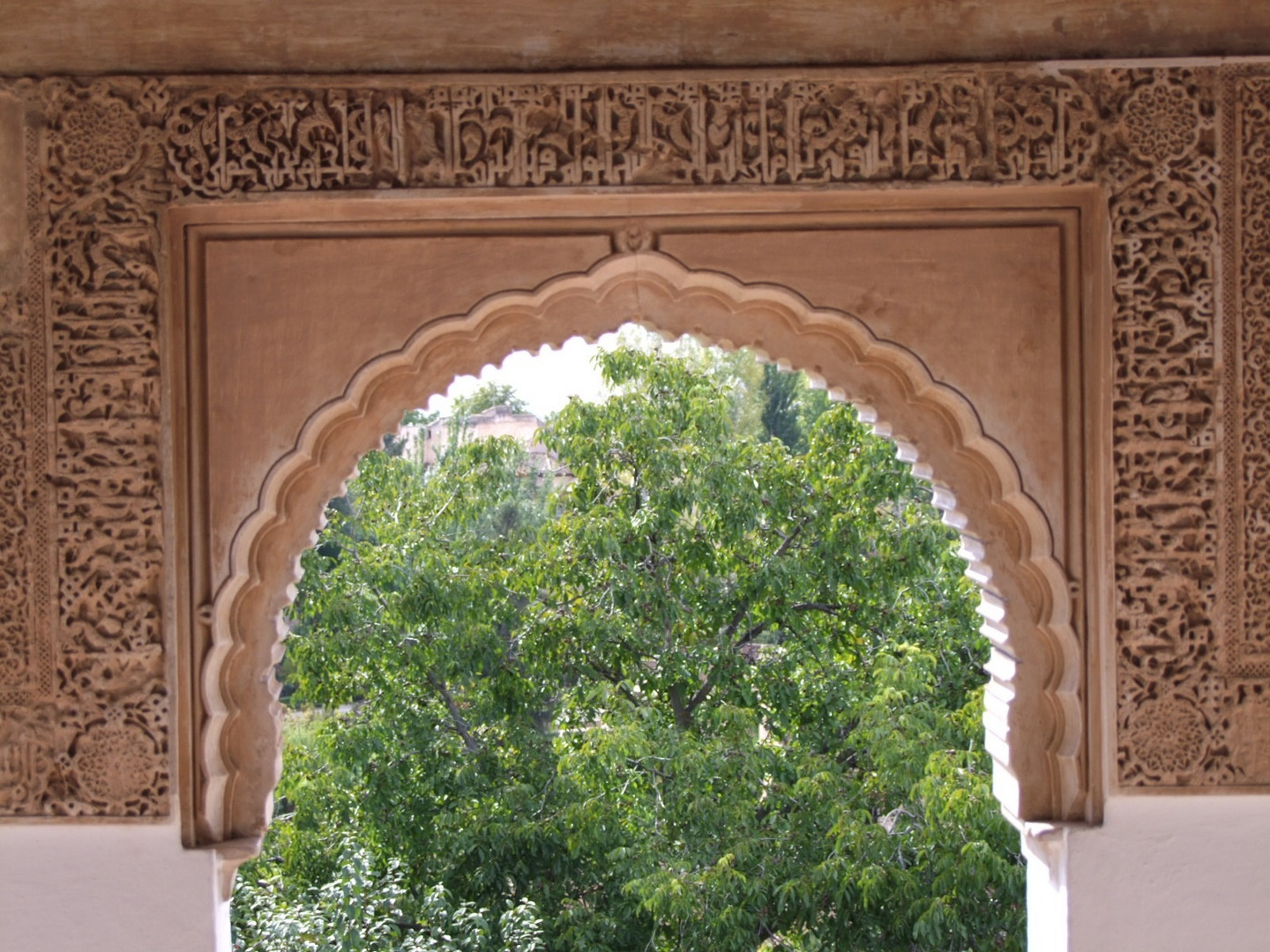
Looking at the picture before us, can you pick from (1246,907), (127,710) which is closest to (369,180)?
(127,710)

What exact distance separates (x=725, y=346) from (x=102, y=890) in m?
1.94

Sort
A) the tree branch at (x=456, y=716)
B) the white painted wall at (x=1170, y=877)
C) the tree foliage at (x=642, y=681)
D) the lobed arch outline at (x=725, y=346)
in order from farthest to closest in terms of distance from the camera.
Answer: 1. the tree branch at (x=456, y=716)
2. the tree foliage at (x=642, y=681)
3. the lobed arch outline at (x=725, y=346)
4. the white painted wall at (x=1170, y=877)

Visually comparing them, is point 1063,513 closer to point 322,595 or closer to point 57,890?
point 57,890

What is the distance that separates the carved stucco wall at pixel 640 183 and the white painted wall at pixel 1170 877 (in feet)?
0.36

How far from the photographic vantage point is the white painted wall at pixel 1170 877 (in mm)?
3053

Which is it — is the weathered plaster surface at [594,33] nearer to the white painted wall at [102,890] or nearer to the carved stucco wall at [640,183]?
the carved stucco wall at [640,183]

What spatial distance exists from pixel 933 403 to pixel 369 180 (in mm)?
1439

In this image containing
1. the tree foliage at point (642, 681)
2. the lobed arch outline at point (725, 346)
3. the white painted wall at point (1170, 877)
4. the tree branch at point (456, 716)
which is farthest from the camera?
the tree branch at point (456, 716)

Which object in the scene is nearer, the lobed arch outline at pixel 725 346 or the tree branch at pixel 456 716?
the lobed arch outline at pixel 725 346

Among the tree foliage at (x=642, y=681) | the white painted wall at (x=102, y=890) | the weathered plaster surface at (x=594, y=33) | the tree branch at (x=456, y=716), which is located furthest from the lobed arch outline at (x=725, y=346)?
the tree branch at (x=456, y=716)

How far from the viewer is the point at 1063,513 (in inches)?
124

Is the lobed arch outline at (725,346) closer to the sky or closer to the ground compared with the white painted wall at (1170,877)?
closer to the sky

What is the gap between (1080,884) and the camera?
3086 millimetres

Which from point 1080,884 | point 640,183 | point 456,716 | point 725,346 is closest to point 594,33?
point 640,183
